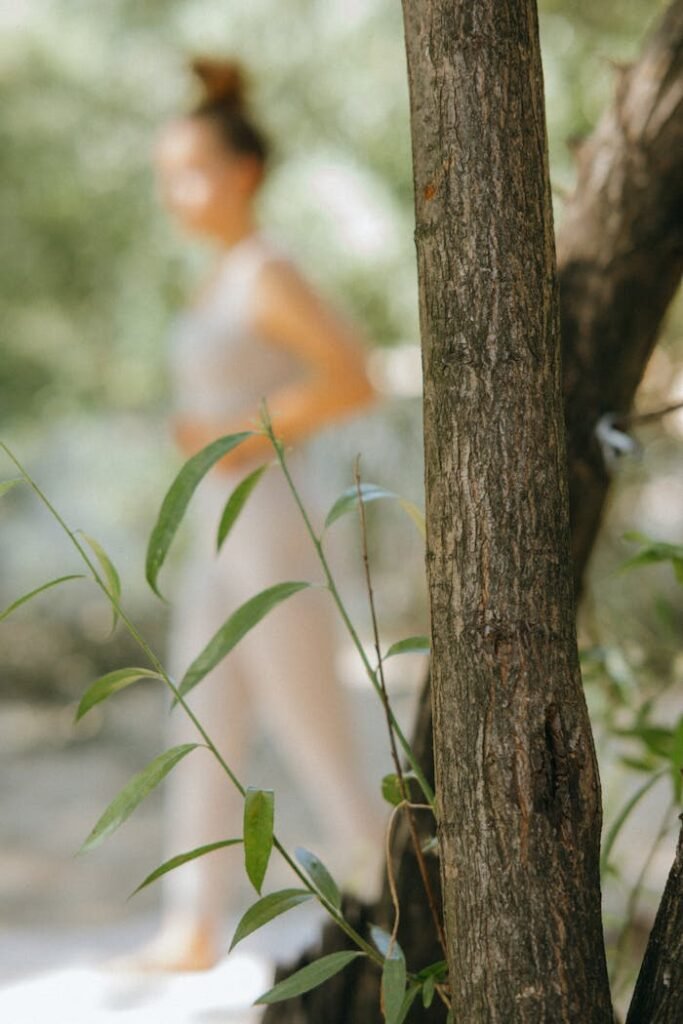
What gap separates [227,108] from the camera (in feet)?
7.14

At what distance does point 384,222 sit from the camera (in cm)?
370

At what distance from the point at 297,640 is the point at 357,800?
25 centimetres

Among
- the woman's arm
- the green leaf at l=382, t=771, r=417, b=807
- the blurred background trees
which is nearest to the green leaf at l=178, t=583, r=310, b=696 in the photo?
the green leaf at l=382, t=771, r=417, b=807

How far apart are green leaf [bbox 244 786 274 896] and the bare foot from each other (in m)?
1.41

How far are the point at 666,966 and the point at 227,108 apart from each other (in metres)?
1.87

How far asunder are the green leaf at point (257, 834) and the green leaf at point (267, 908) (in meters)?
0.01

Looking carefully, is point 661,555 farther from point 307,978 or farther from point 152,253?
point 152,253

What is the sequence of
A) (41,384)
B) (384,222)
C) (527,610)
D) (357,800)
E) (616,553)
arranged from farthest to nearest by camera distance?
(41,384)
(616,553)
(384,222)
(357,800)
(527,610)

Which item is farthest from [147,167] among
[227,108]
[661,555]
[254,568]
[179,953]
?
[661,555]

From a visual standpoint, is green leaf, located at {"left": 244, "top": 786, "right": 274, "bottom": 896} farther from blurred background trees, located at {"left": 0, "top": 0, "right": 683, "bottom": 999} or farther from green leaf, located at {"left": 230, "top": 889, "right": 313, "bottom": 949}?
blurred background trees, located at {"left": 0, "top": 0, "right": 683, "bottom": 999}

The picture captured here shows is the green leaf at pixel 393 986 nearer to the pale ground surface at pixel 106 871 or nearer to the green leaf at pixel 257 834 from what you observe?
the green leaf at pixel 257 834

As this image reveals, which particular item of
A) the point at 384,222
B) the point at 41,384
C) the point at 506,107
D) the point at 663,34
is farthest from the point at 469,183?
the point at 41,384

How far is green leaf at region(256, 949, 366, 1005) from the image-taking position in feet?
1.93

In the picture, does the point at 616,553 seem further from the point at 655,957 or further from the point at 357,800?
the point at 655,957
